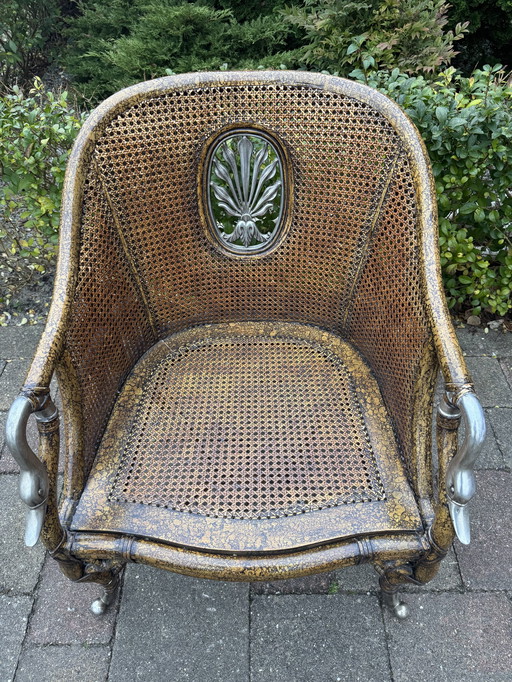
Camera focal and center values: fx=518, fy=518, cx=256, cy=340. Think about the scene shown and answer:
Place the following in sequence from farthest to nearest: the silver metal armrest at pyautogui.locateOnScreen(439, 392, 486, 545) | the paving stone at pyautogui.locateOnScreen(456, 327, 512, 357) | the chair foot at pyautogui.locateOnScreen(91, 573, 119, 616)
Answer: the paving stone at pyautogui.locateOnScreen(456, 327, 512, 357) → the chair foot at pyautogui.locateOnScreen(91, 573, 119, 616) → the silver metal armrest at pyautogui.locateOnScreen(439, 392, 486, 545)

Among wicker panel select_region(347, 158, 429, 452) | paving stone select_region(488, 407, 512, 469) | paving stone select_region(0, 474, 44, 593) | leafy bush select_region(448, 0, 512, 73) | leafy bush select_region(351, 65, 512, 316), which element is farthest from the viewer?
leafy bush select_region(448, 0, 512, 73)

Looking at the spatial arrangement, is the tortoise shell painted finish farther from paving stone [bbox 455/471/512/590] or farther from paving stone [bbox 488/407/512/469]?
paving stone [bbox 488/407/512/469]

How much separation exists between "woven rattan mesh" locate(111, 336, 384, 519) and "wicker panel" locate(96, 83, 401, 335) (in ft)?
0.57

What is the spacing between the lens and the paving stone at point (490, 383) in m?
2.28

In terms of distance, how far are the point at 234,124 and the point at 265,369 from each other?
2.37 ft

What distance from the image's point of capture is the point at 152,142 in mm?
1451

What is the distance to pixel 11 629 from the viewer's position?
5.26 feet

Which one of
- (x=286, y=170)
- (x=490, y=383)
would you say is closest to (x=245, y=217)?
(x=286, y=170)

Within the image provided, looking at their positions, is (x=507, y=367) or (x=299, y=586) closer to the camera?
(x=299, y=586)

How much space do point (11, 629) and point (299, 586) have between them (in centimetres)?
91

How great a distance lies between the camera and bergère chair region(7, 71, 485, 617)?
3.94 ft

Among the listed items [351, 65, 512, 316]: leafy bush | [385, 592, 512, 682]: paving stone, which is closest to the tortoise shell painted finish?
[385, 592, 512, 682]: paving stone

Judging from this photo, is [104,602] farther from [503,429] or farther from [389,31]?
[389,31]

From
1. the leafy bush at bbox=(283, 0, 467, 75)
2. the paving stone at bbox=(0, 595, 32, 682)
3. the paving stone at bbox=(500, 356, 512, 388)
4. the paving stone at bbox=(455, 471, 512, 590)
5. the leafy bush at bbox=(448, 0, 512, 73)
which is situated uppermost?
the leafy bush at bbox=(448, 0, 512, 73)
